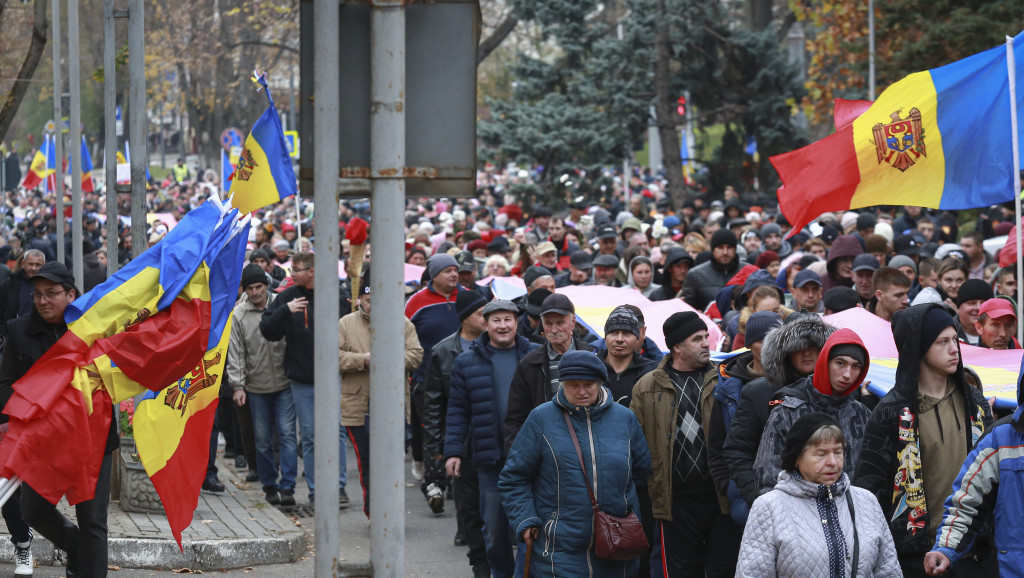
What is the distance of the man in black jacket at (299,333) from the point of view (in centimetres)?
1072

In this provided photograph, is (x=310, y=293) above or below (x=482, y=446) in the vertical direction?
above

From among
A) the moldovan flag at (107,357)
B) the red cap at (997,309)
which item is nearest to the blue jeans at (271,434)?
the moldovan flag at (107,357)

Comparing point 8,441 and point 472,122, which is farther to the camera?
point 8,441

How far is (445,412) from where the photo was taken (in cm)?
947

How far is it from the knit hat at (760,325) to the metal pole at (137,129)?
4.92 m

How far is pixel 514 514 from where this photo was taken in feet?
20.8

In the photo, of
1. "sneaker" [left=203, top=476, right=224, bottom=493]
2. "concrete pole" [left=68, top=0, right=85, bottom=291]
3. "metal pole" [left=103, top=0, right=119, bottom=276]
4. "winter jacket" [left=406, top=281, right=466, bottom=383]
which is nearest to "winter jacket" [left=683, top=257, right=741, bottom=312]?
"winter jacket" [left=406, top=281, right=466, bottom=383]

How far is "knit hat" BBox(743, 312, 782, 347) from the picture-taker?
6.62m

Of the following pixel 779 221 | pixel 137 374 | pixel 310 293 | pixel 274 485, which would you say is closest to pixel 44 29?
pixel 310 293

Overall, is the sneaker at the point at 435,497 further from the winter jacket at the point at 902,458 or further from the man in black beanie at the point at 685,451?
the winter jacket at the point at 902,458

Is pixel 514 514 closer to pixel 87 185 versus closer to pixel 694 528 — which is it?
pixel 694 528

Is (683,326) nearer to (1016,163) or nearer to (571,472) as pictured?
(571,472)

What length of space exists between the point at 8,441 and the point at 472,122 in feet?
12.5

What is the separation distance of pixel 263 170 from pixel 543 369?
4576mm
